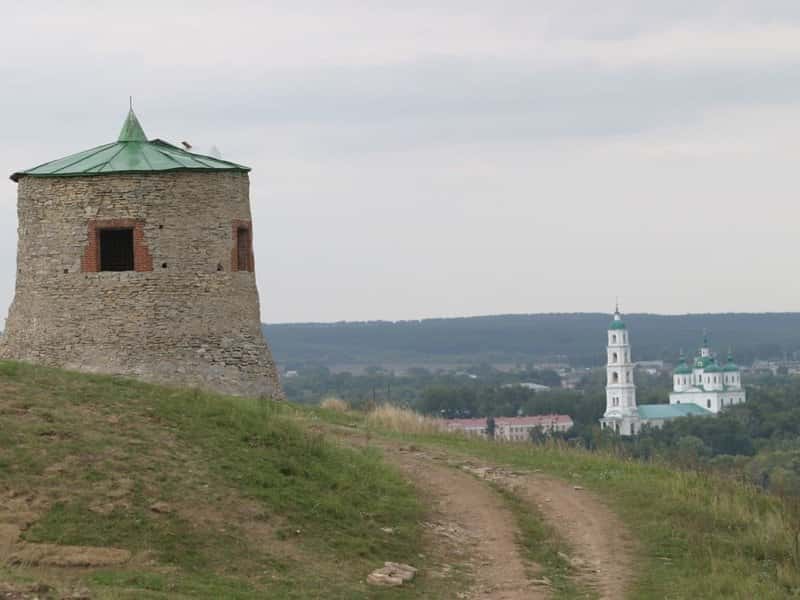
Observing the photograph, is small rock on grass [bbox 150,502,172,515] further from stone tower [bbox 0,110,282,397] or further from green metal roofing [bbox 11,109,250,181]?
green metal roofing [bbox 11,109,250,181]

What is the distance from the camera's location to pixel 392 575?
496 inches

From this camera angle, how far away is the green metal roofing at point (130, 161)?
22.0 m

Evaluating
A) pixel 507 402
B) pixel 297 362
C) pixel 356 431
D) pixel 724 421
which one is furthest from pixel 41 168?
pixel 297 362

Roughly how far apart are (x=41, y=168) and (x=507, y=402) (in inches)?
4666

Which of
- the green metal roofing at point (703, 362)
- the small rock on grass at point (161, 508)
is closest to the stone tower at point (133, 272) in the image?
the small rock on grass at point (161, 508)

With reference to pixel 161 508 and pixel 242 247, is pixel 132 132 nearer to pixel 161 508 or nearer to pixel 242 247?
pixel 242 247

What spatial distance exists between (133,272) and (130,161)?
5.44 feet

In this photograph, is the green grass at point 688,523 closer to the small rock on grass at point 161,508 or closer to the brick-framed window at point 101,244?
the small rock on grass at point 161,508

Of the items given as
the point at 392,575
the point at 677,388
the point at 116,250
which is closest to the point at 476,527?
the point at 392,575

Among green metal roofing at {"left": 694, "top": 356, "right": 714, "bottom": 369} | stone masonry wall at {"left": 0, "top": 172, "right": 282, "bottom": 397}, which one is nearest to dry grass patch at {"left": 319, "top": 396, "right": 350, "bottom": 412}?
stone masonry wall at {"left": 0, "top": 172, "right": 282, "bottom": 397}

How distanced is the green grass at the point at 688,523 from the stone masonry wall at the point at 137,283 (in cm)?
390

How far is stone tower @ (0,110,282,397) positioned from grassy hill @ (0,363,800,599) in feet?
13.8

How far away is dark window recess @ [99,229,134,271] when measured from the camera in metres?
22.2

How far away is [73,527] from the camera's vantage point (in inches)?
484
